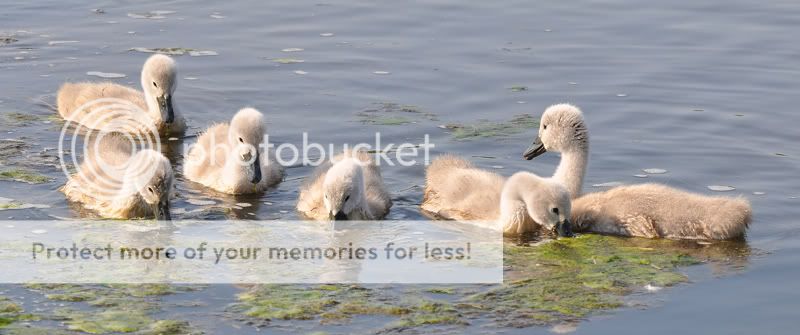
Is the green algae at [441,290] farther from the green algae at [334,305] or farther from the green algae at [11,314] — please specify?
the green algae at [11,314]

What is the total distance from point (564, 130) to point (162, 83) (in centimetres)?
377

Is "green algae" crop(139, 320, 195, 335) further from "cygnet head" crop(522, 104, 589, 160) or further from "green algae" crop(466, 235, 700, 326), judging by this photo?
"cygnet head" crop(522, 104, 589, 160)

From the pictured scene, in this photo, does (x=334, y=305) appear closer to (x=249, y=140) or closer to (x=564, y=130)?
(x=564, y=130)

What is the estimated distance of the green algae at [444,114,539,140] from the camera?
1128cm

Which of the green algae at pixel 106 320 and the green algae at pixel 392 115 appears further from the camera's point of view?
the green algae at pixel 392 115

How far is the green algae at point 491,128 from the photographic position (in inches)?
444

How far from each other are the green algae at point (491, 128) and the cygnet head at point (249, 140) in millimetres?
1895

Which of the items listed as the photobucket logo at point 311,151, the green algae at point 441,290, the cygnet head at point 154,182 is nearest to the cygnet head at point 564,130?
the photobucket logo at point 311,151

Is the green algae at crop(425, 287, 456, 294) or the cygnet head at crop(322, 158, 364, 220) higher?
the cygnet head at crop(322, 158, 364, 220)

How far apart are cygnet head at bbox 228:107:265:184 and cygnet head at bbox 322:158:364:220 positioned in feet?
3.30

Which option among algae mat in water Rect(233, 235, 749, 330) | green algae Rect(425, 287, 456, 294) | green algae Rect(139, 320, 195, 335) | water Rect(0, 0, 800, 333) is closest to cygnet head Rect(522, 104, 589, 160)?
water Rect(0, 0, 800, 333)

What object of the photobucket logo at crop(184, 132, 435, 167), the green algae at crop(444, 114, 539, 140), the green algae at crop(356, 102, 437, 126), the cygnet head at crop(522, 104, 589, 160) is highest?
the cygnet head at crop(522, 104, 589, 160)

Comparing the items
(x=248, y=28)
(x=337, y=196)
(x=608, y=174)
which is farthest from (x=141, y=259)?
(x=248, y=28)

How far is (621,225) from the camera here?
8930 mm
